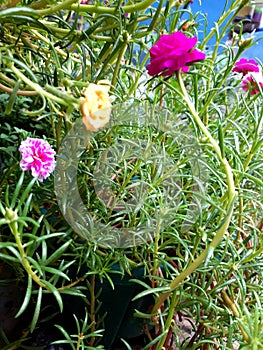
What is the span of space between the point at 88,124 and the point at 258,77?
0.42 metres

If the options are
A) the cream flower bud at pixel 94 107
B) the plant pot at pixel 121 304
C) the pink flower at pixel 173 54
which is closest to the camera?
the cream flower bud at pixel 94 107

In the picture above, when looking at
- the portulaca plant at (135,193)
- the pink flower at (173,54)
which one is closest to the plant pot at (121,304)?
the portulaca plant at (135,193)

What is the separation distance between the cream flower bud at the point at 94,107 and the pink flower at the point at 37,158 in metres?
0.17

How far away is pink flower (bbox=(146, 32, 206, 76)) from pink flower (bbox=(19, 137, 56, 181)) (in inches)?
6.6

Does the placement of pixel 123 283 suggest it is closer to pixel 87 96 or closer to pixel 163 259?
pixel 163 259

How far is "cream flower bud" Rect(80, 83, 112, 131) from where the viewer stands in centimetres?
36

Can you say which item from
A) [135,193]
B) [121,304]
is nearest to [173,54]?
[135,193]

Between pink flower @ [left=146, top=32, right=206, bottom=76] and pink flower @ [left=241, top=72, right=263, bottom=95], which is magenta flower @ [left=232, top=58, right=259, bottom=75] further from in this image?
pink flower @ [left=146, top=32, right=206, bottom=76]

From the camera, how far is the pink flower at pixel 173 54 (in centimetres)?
47

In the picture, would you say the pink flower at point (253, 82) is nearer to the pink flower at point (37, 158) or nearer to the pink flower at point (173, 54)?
the pink flower at point (173, 54)

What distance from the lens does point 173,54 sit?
1.55 ft

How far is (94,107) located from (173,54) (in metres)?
0.16

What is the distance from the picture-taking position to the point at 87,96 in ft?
1.19

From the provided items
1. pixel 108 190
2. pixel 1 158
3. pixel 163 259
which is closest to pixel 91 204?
pixel 108 190
